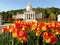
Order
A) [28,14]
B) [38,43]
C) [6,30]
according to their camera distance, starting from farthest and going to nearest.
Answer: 1. [28,14]
2. [6,30]
3. [38,43]

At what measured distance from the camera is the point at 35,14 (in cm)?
5275

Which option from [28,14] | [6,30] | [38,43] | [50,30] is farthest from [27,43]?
[28,14]

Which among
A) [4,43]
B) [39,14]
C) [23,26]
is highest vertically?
[23,26]

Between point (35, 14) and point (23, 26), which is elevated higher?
point (23, 26)

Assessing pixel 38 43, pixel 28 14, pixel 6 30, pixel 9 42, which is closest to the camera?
pixel 38 43

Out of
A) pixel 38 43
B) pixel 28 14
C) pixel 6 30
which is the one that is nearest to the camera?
pixel 38 43

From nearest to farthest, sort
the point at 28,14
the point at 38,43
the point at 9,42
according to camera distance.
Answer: the point at 38,43 → the point at 9,42 → the point at 28,14

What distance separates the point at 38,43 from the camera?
2863 millimetres

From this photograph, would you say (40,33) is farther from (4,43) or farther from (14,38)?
(4,43)

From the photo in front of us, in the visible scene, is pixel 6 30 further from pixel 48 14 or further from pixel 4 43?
pixel 48 14

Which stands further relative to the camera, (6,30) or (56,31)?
(6,30)

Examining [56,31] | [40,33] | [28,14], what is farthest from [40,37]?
[28,14]

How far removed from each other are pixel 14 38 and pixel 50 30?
21.5 inches

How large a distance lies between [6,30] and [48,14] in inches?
1965
